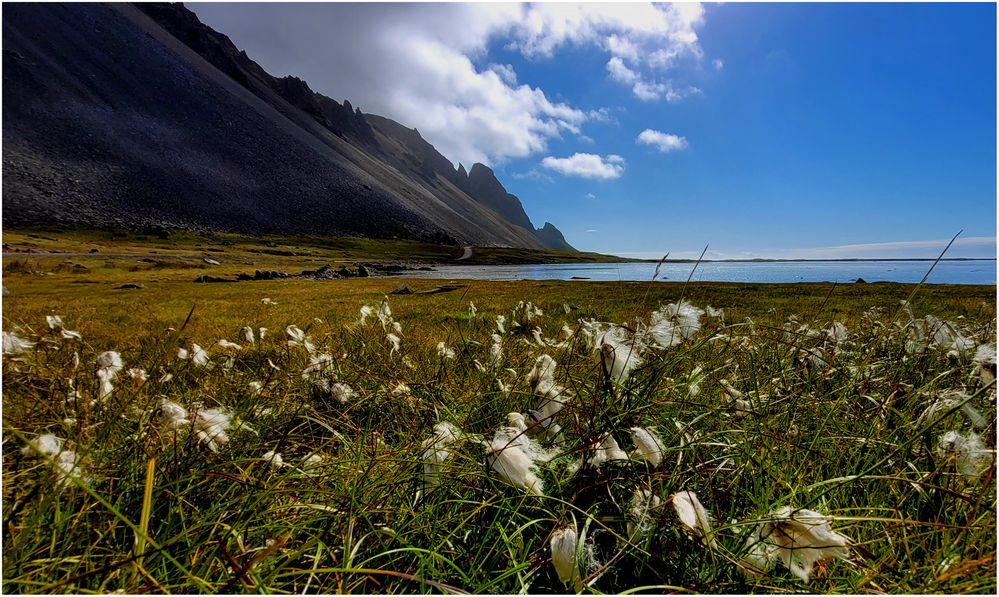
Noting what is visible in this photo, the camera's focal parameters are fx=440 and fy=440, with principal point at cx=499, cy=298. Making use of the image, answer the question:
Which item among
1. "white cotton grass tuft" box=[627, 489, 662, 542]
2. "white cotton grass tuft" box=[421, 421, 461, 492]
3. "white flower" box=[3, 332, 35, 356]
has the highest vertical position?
"white cotton grass tuft" box=[627, 489, 662, 542]

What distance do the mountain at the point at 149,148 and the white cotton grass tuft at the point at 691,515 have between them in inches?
4253

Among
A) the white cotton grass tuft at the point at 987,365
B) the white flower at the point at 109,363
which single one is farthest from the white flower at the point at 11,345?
the white cotton grass tuft at the point at 987,365

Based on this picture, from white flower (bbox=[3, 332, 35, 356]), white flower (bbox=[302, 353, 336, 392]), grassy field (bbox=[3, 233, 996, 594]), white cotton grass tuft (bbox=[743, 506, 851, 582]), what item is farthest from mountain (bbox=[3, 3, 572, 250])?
white cotton grass tuft (bbox=[743, 506, 851, 582])

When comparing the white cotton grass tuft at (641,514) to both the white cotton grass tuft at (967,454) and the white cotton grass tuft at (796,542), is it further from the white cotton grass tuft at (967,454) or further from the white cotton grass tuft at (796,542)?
the white cotton grass tuft at (967,454)

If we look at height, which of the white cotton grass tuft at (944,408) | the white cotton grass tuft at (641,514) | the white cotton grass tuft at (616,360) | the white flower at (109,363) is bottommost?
the white flower at (109,363)

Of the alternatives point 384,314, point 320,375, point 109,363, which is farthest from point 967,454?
point 109,363

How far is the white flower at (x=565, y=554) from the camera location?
1.55 m

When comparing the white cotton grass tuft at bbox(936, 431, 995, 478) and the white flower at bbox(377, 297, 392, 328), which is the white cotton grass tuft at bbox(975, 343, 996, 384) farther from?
the white flower at bbox(377, 297, 392, 328)

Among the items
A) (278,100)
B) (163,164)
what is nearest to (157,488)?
(163,164)

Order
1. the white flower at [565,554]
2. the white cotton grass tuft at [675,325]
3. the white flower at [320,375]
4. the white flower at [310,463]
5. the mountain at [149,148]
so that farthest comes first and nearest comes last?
1. the mountain at [149,148]
2. the white flower at [320,375]
3. the white cotton grass tuft at [675,325]
4. the white flower at [310,463]
5. the white flower at [565,554]

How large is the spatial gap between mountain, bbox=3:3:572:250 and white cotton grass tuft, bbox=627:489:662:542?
354 ft

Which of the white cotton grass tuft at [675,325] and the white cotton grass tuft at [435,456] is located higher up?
the white cotton grass tuft at [675,325]

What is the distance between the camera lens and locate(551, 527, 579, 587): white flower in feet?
5.08

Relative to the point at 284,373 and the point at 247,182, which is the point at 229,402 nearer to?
the point at 284,373
